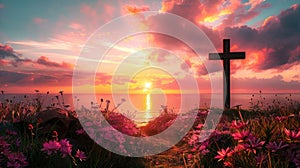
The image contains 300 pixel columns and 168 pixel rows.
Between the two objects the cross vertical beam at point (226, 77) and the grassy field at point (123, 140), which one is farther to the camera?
the cross vertical beam at point (226, 77)

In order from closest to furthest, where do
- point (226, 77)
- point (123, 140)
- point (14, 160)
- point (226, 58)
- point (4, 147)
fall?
point (14, 160) → point (4, 147) → point (123, 140) → point (226, 58) → point (226, 77)

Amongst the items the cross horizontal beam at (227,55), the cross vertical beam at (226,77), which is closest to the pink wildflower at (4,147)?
the cross vertical beam at (226,77)

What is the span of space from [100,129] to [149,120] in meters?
7.91

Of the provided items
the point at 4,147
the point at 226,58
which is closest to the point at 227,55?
the point at 226,58

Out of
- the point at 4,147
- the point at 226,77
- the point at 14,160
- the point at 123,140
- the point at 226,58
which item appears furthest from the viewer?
the point at 226,77

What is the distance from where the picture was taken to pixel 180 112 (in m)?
13.7

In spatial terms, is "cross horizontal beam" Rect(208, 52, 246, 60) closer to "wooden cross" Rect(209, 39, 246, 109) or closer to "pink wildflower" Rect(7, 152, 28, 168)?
"wooden cross" Rect(209, 39, 246, 109)

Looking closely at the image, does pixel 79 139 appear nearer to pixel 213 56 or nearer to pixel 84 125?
pixel 84 125

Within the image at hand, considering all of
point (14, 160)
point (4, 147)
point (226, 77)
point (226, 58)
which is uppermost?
point (226, 58)

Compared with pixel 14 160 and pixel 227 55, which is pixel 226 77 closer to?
pixel 227 55

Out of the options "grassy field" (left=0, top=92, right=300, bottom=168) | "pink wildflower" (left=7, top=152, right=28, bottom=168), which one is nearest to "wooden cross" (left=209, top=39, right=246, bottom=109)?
"grassy field" (left=0, top=92, right=300, bottom=168)

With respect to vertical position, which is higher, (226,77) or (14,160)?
(226,77)

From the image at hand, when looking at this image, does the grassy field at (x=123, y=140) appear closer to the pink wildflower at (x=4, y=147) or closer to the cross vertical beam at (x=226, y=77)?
the pink wildflower at (x=4, y=147)

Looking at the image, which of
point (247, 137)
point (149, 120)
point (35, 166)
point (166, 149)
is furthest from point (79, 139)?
point (149, 120)
